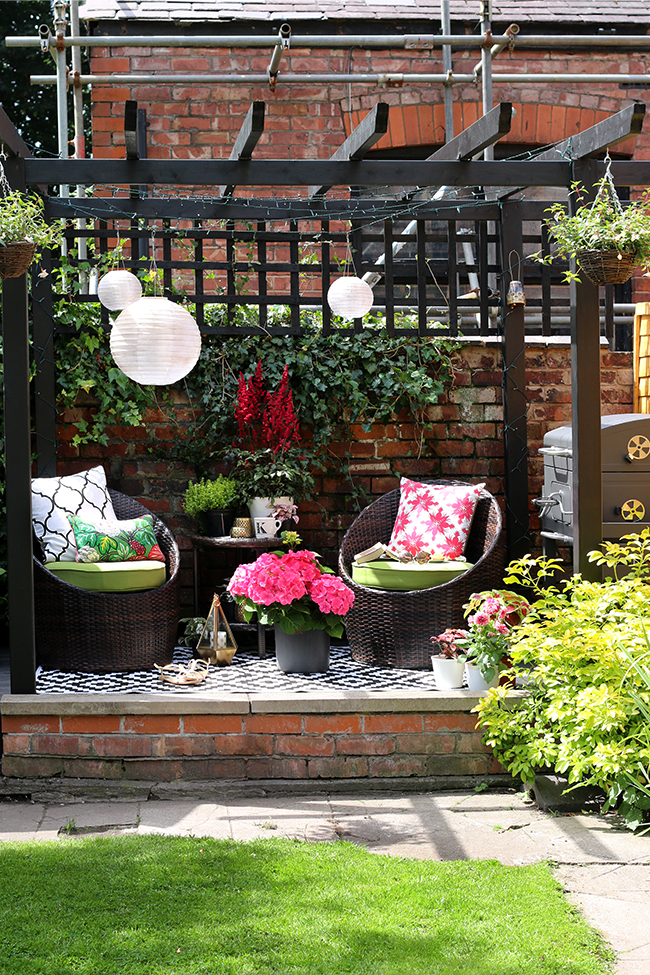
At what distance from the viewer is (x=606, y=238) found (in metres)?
3.63

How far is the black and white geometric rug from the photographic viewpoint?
160 inches

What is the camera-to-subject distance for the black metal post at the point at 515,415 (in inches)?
209

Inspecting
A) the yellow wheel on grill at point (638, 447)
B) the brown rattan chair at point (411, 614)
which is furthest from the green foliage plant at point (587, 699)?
the yellow wheel on grill at point (638, 447)

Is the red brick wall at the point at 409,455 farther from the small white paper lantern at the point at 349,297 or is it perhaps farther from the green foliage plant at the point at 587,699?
the green foliage plant at the point at 587,699

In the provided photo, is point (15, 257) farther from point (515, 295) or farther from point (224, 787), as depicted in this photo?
point (515, 295)

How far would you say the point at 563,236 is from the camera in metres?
3.72

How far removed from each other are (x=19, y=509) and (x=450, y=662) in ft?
5.94

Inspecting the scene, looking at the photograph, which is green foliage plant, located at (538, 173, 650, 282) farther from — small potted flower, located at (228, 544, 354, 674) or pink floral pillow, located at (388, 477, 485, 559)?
small potted flower, located at (228, 544, 354, 674)

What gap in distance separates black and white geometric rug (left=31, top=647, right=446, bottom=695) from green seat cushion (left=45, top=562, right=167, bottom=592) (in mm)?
385

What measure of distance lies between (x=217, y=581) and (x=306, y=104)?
311 centimetres

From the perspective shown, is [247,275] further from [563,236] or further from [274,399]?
[563,236]

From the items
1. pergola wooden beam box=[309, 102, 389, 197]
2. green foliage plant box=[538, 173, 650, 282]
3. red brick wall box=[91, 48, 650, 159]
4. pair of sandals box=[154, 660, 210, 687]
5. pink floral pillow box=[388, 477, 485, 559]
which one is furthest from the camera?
red brick wall box=[91, 48, 650, 159]

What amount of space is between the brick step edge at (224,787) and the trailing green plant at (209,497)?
1.65 meters

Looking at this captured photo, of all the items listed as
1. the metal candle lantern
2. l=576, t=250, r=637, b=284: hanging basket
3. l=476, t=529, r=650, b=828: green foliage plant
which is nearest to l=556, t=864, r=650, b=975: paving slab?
l=476, t=529, r=650, b=828: green foliage plant
